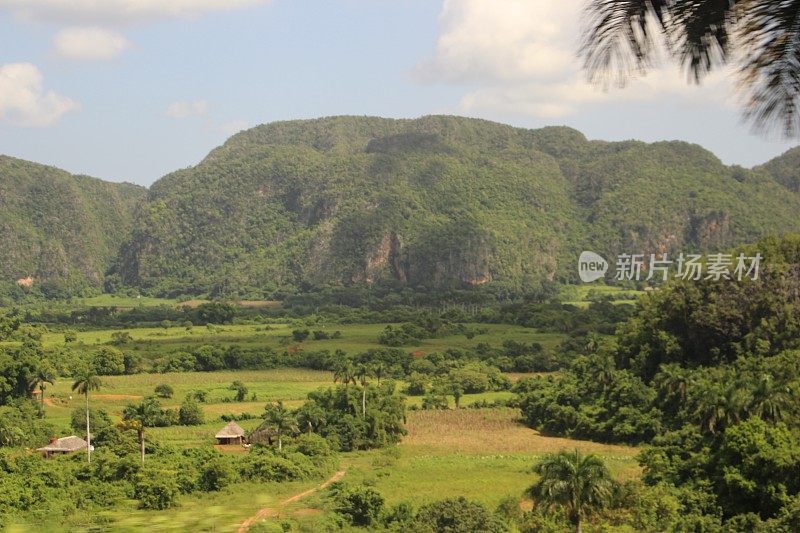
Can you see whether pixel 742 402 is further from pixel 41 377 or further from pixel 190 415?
pixel 41 377

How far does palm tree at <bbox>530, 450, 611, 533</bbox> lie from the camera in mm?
18969

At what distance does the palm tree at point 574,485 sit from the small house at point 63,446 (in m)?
18.5

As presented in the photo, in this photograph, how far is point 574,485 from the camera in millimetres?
18969

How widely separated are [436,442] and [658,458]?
11.3 meters

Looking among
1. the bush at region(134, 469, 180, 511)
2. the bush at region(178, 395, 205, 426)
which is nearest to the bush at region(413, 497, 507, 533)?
the bush at region(134, 469, 180, 511)

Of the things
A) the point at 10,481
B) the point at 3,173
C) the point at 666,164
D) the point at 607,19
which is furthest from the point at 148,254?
the point at 607,19

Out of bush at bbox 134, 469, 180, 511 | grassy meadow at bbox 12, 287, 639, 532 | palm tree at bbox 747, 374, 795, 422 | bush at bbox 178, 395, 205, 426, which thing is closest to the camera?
grassy meadow at bbox 12, 287, 639, 532

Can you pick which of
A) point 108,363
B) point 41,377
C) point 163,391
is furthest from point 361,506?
point 108,363

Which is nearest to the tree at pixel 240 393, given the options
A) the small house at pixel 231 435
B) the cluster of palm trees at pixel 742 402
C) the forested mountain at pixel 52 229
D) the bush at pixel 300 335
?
the small house at pixel 231 435

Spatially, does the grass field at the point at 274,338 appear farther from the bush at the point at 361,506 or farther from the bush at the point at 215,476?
the bush at the point at 361,506

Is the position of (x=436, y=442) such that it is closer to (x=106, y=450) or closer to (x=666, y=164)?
(x=106, y=450)

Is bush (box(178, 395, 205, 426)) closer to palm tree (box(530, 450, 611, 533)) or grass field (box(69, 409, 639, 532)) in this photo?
grass field (box(69, 409, 639, 532))

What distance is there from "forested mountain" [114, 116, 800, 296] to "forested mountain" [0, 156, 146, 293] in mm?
6564

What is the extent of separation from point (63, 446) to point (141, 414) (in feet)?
15.4
